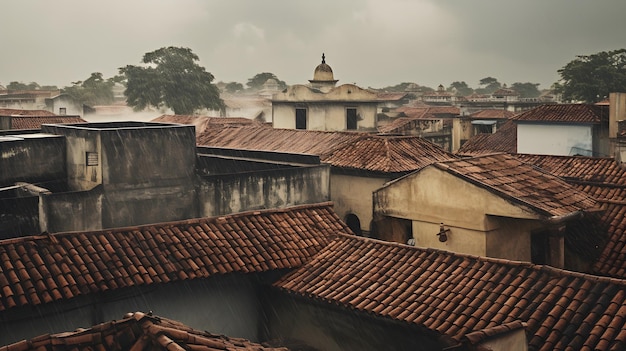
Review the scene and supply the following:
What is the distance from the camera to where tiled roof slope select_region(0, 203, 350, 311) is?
35.6 ft

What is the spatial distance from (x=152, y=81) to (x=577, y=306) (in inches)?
2210

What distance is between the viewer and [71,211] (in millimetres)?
14883

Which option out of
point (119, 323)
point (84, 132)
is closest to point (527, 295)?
point (119, 323)

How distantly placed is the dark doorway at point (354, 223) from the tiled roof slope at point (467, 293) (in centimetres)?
833

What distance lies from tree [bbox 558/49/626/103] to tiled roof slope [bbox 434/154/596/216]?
48.0m

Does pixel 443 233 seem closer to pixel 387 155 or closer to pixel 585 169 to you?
pixel 387 155

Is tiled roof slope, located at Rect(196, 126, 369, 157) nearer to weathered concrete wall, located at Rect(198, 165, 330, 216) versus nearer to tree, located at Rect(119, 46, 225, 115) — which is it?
weathered concrete wall, located at Rect(198, 165, 330, 216)

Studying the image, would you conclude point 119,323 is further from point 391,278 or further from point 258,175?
point 258,175

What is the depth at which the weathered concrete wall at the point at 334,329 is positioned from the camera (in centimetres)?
1080

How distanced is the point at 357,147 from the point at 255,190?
21.7ft

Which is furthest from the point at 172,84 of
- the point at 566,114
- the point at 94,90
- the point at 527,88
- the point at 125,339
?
the point at 527,88

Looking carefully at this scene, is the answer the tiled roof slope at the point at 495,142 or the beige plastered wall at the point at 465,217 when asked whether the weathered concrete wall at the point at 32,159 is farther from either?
the tiled roof slope at the point at 495,142

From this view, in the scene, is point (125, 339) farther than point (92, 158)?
No

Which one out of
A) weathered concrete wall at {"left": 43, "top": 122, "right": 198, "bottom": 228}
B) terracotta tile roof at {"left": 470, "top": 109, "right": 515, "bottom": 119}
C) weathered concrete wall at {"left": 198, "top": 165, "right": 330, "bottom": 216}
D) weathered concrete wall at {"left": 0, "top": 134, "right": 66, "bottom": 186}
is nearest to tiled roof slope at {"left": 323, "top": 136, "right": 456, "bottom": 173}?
weathered concrete wall at {"left": 198, "top": 165, "right": 330, "bottom": 216}
